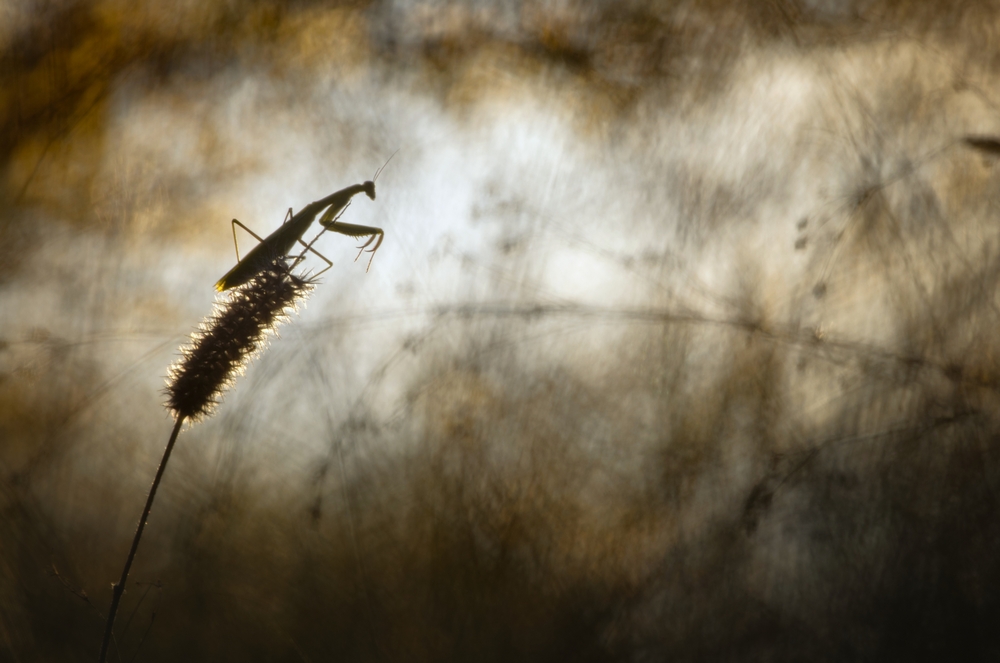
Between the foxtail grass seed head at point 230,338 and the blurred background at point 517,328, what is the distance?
1.84 ft

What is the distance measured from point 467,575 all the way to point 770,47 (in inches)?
48.0

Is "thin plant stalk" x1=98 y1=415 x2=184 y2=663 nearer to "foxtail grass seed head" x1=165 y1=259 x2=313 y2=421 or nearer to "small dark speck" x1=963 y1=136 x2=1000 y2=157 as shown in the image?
"foxtail grass seed head" x1=165 y1=259 x2=313 y2=421

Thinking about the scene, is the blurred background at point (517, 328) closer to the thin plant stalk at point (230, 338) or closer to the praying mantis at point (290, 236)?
the praying mantis at point (290, 236)

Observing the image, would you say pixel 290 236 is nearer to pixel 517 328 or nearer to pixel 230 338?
pixel 230 338

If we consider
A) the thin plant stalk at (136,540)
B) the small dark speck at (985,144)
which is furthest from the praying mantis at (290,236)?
the small dark speck at (985,144)

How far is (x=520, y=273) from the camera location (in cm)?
107

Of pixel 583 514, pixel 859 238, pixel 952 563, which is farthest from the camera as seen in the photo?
pixel 583 514

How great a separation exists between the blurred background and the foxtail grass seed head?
56 cm

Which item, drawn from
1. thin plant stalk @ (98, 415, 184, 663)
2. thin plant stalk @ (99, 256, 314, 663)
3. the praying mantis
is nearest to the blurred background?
the praying mantis

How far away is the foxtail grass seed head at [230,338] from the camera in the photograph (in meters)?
0.44

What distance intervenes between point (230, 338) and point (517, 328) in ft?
2.14

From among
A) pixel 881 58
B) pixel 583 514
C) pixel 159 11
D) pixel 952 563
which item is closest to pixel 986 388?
pixel 952 563

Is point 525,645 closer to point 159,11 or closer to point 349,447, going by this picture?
point 349,447

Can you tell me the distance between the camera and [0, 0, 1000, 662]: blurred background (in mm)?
888
